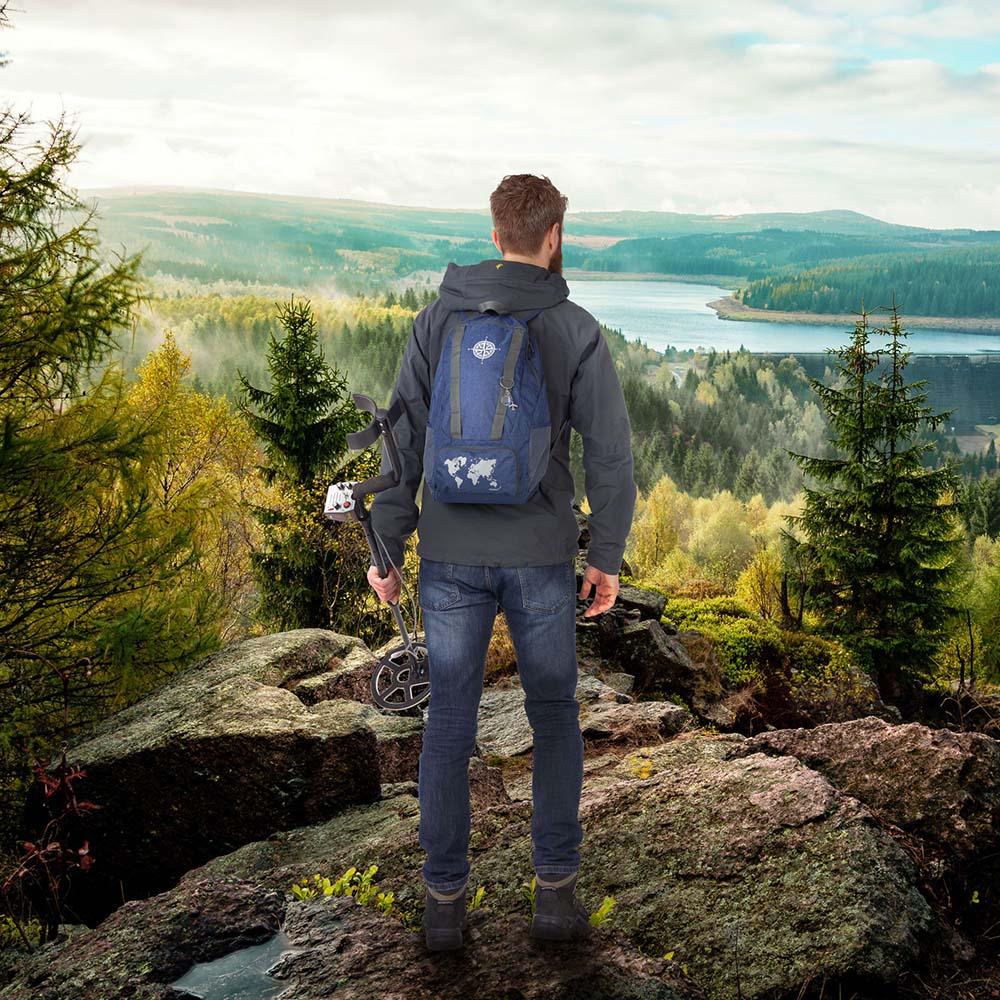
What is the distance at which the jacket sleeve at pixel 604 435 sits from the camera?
10.7 ft

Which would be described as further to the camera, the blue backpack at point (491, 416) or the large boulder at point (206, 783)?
the large boulder at point (206, 783)

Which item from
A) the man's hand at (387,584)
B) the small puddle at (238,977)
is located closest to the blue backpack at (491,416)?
the man's hand at (387,584)

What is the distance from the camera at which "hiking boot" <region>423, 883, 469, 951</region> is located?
10.6ft

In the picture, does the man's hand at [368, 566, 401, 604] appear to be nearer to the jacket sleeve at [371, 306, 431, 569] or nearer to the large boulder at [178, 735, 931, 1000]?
the jacket sleeve at [371, 306, 431, 569]

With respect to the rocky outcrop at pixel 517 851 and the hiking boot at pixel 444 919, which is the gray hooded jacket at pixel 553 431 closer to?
the hiking boot at pixel 444 919

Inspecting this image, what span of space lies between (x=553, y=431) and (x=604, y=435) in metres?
0.17

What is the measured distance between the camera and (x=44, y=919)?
5.89 metres

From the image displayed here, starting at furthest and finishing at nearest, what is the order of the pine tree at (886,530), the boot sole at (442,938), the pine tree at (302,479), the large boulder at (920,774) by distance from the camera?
the pine tree at (302,479) < the pine tree at (886,530) < the large boulder at (920,774) < the boot sole at (442,938)

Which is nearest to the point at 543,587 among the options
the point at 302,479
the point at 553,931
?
the point at 553,931

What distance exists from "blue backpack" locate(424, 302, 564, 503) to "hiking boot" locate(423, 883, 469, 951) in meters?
1.33

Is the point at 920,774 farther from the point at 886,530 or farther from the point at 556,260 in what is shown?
the point at 886,530

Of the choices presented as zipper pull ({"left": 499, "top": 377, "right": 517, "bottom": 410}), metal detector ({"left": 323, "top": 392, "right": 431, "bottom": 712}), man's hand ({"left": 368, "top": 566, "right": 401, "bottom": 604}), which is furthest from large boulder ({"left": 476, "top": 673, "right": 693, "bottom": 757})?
zipper pull ({"left": 499, "top": 377, "right": 517, "bottom": 410})

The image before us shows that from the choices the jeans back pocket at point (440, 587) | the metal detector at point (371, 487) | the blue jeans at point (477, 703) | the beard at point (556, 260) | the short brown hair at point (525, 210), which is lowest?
the blue jeans at point (477, 703)

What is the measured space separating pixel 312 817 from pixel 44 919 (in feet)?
6.15
